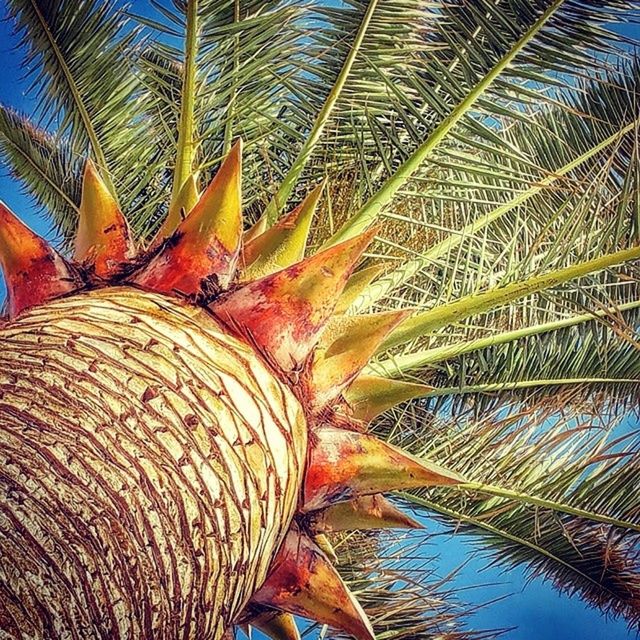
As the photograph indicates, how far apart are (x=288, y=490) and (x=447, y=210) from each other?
2769 mm

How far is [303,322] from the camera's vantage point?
7.61 feet

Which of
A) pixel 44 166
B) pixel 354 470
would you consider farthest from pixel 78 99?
pixel 354 470

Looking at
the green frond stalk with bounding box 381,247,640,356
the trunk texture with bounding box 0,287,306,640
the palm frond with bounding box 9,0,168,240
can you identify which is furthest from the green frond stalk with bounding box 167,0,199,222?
the trunk texture with bounding box 0,287,306,640

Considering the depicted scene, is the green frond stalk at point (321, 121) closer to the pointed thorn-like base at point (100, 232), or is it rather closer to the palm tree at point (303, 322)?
the palm tree at point (303, 322)

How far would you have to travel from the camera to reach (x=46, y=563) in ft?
4.94

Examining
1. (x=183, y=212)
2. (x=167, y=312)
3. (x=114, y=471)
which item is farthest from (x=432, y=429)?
(x=114, y=471)

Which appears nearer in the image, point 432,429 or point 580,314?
point 432,429

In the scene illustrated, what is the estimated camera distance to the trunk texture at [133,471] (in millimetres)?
1533

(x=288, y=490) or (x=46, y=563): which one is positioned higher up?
(x=288, y=490)

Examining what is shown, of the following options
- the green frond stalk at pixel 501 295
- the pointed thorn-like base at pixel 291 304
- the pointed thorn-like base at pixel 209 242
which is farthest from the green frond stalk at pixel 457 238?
the pointed thorn-like base at pixel 209 242

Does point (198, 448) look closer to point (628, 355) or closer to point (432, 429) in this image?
point (432, 429)

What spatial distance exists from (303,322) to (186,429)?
2.00 ft

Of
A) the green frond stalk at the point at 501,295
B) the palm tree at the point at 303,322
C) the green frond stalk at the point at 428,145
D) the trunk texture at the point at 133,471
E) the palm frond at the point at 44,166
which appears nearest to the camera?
the trunk texture at the point at 133,471

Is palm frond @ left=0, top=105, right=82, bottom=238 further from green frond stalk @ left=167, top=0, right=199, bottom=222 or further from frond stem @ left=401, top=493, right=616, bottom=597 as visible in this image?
frond stem @ left=401, top=493, right=616, bottom=597
